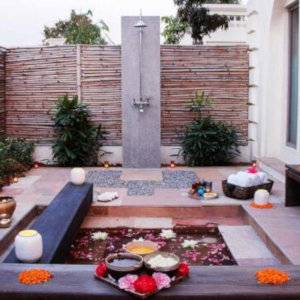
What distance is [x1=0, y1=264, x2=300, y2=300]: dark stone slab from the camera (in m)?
2.43

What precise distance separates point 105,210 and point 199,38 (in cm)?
1008

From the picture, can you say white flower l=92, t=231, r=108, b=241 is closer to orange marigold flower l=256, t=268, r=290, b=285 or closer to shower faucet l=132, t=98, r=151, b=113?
orange marigold flower l=256, t=268, r=290, b=285

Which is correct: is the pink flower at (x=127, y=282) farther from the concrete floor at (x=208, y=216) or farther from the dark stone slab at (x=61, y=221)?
the concrete floor at (x=208, y=216)

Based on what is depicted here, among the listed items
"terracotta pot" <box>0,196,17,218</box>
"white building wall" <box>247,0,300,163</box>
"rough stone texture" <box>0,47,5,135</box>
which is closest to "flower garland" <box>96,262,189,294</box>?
"terracotta pot" <box>0,196,17,218</box>

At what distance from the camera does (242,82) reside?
869 centimetres

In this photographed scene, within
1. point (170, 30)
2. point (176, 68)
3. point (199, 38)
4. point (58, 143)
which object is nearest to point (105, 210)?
point (58, 143)

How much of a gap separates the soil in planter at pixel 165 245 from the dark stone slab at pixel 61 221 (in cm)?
19

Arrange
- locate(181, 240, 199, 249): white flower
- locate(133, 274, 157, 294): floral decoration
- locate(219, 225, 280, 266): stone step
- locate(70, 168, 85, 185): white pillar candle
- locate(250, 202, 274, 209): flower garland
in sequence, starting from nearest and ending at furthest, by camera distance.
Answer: locate(133, 274, 157, 294): floral decoration < locate(219, 225, 280, 266): stone step < locate(181, 240, 199, 249): white flower < locate(250, 202, 274, 209): flower garland < locate(70, 168, 85, 185): white pillar candle

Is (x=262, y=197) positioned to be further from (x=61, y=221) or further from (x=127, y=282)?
(x=127, y=282)

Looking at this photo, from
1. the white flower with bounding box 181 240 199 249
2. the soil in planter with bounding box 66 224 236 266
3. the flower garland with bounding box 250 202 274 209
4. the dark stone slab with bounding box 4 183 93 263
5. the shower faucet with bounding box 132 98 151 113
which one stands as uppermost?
the shower faucet with bounding box 132 98 151 113

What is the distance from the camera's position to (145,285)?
2375 millimetres

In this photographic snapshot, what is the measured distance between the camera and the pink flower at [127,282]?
242 cm

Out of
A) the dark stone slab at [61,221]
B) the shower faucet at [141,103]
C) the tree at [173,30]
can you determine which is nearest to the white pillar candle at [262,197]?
the dark stone slab at [61,221]

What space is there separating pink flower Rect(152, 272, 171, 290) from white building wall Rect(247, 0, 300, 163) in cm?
548
